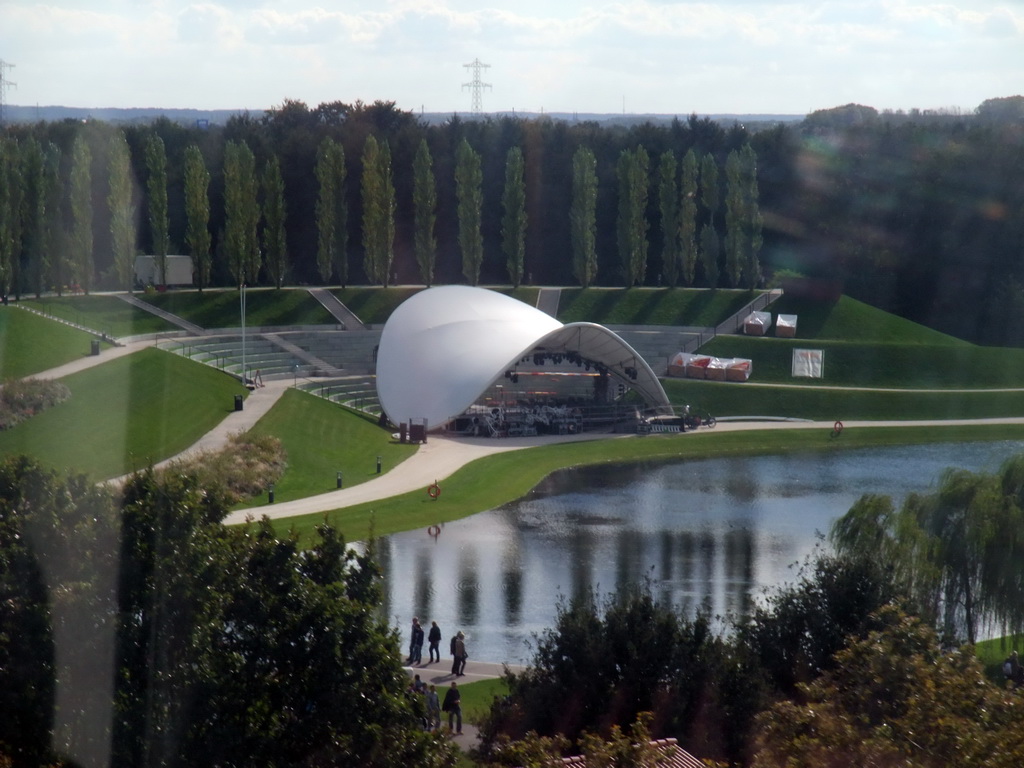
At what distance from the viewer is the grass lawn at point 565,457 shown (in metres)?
26.2

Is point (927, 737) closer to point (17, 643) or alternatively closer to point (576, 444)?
point (17, 643)

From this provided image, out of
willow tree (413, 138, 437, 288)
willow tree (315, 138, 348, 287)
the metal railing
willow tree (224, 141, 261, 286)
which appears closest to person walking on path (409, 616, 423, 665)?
the metal railing

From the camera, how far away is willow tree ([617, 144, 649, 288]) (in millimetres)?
55844

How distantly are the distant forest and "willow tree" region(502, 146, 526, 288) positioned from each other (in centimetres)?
30

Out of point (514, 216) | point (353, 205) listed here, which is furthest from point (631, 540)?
point (353, 205)

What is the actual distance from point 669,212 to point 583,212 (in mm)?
4132

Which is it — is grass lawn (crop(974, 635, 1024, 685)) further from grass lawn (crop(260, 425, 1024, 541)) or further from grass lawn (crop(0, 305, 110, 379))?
grass lawn (crop(0, 305, 110, 379))

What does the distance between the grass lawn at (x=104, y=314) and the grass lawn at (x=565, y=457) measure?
18.4 metres

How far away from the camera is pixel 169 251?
5834 cm

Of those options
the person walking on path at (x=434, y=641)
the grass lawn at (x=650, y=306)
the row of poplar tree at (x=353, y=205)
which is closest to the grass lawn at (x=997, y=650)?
A: the person walking on path at (x=434, y=641)

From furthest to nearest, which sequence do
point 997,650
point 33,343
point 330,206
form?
point 330,206 < point 33,343 < point 997,650

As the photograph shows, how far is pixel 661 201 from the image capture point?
56.3m

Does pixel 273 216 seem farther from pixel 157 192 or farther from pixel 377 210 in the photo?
pixel 157 192

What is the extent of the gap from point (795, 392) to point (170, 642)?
36.4 meters
